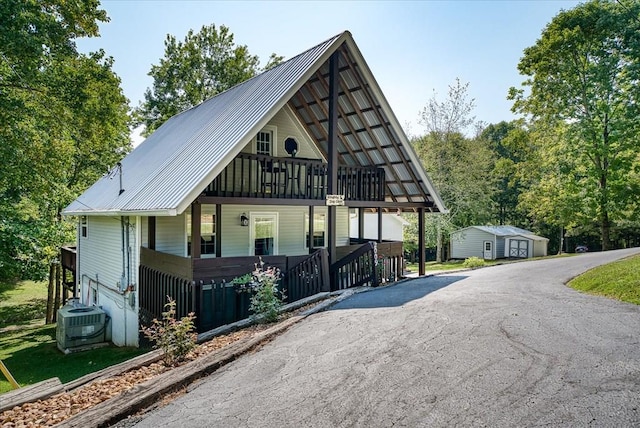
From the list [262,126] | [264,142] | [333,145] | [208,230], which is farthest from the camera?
[264,142]

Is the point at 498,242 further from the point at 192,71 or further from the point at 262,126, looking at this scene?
the point at 262,126

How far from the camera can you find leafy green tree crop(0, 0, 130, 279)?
42.6 feet

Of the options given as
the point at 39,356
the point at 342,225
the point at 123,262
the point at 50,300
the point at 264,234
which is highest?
the point at 342,225

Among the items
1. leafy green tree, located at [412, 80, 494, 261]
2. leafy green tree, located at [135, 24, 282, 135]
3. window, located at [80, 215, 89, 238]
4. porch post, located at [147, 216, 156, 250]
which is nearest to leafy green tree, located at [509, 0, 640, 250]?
leafy green tree, located at [412, 80, 494, 261]

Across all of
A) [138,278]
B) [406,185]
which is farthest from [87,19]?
[406,185]

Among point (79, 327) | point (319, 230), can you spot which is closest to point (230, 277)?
point (79, 327)

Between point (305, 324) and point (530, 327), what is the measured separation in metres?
4.09

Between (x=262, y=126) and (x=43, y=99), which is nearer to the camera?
(x=262, y=126)

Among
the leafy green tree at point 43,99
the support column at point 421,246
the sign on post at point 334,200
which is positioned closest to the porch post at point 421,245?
the support column at point 421,246

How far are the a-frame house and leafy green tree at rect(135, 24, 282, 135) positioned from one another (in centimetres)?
1582

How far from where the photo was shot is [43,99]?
49.8ft

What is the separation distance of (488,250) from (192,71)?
1176 inches

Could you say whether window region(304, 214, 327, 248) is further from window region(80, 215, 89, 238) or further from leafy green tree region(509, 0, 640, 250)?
leafy green tree region(509, 0, 640, 250)

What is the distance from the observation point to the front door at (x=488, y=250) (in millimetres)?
37719
